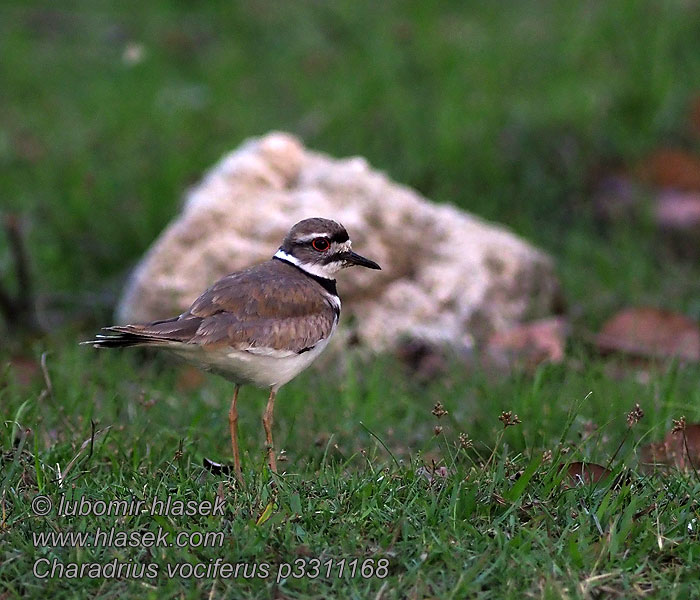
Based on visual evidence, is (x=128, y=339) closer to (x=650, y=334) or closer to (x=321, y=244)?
(x=321, y=244)

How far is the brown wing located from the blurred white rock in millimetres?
1794

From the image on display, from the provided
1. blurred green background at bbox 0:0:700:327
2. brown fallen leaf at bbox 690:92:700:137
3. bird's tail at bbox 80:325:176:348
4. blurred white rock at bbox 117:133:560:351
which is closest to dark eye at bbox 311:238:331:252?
bird's tail at bbox 80:325:176:348

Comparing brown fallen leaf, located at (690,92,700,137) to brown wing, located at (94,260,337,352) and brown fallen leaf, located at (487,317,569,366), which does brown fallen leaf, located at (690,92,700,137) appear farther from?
brown wing, located at (94,260,337,352)

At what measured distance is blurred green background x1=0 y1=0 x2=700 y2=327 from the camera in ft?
25.9

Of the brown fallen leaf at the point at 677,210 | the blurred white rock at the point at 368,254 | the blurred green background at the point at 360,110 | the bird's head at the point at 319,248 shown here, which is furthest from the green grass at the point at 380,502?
the brown fallen leaf at the point at 677,210

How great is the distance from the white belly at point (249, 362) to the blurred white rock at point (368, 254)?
1954 mm

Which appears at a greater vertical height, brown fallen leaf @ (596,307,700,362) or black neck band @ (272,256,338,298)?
black neck band @ (272,256,338,298)

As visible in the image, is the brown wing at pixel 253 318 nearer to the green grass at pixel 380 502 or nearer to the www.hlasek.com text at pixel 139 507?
the green grass at pixel 380 502

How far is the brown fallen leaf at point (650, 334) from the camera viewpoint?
6320 mm

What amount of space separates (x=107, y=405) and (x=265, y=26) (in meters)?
6.84

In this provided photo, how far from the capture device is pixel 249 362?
14.4 ft

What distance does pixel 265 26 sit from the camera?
438 inches

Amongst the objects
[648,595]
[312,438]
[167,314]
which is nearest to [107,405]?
[312,438]

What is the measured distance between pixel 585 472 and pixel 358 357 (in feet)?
7.26
